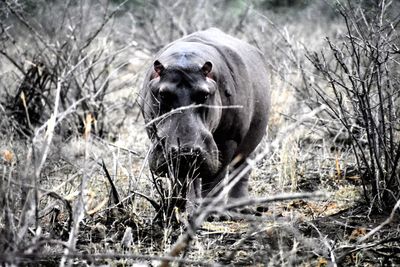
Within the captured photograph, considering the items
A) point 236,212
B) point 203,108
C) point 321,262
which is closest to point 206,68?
point 203,108

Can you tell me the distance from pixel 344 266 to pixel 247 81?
6.87 feet

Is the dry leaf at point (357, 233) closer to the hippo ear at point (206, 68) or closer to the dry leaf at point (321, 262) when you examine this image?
the dry leaf at point (321, 262)

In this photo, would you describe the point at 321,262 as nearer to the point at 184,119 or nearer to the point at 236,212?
the point at 184,119

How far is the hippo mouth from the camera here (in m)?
4.45

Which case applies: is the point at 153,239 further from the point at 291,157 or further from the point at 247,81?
the point at 291,157

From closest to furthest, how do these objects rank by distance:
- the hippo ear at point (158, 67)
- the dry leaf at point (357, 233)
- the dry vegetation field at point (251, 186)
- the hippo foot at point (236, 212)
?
the dry vegetation field at point (251, 186) → the dry leaf at point (357, 233) → the hippo ear at point (158, 67) → the hippo foot at point (236, 212)

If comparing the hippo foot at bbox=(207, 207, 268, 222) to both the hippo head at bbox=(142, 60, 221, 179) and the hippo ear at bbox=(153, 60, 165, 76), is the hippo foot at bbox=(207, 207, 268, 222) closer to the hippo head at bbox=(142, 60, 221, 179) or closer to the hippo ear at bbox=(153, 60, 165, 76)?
the hippo head at bbox=(142, 60, 221, 179)

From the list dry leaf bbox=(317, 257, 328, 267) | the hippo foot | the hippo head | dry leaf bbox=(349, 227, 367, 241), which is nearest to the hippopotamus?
the hippo head

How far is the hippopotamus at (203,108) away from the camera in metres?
4.54

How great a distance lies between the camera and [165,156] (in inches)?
172

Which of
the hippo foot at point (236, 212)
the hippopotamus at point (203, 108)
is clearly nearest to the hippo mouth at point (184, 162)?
the hippopotamus at point (203, 108)

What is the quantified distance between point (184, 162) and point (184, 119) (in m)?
0.29

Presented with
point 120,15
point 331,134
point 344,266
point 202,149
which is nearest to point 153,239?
point 202,149

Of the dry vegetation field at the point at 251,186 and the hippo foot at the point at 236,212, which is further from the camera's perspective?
the hippo foot at the point at 236,212
